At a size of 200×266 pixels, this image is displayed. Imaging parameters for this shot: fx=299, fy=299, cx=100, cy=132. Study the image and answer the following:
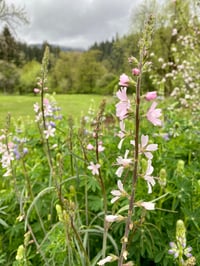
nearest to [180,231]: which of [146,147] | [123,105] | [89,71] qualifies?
[146,147]

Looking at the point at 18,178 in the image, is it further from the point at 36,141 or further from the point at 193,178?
the point at 193,178

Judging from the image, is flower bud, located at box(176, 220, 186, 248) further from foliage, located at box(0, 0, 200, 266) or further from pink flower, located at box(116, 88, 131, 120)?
pink flower, located at box(116, 88, 131, 120)

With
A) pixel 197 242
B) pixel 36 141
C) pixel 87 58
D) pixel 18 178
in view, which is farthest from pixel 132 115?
pixel 87 58

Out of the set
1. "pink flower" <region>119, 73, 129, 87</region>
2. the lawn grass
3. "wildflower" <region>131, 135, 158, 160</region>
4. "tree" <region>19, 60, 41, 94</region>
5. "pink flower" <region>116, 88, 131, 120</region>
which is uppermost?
"tree" <region>19, 60, 41, 94</region>

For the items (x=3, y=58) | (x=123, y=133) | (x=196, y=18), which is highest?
(x=3, y=58)

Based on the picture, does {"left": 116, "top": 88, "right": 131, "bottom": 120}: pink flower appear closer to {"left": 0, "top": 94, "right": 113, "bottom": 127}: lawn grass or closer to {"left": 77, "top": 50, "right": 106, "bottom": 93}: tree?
{"left": 0, "top": 94, "right": 113, "bottom": 127}: lawn grass

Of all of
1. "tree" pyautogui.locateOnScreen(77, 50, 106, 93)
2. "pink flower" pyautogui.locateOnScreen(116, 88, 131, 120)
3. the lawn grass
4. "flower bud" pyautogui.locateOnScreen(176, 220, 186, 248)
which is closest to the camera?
"pink flower" pyautogui.locateOnScreen(116, 88, 131, 120)

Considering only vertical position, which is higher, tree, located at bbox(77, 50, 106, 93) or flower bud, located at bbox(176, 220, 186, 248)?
tree, located at bbox(77, 50, 106, 93)

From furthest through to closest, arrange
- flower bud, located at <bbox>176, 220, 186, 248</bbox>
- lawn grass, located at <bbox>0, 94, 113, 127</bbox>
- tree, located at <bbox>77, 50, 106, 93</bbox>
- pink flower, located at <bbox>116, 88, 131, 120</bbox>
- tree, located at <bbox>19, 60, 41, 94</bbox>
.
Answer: tree, located at <bbox>77, 50, 106, 93</bbox> < tree, located at <bbox>19, 60, 41, 94</bbox> < lawn grass, located at <bbox>0, 94, 113, 127</bbox> < flower bud, located at <bbox>176, 220, 186, 248</bbox> < pink flower, located at <bbox>116, 88, 131, 120</bbox>

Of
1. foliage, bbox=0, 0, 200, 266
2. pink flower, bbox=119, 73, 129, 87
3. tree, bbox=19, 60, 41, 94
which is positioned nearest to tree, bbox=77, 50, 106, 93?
tree, bbox=19, 60, 41, 94

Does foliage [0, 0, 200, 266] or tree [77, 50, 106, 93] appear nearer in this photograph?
foliage [0, 0, 200, 266]

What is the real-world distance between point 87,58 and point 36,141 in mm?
36289

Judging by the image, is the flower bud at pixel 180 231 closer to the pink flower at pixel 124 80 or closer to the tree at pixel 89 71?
the pink flower at pixel 124 80

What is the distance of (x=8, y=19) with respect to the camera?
17859 mm
